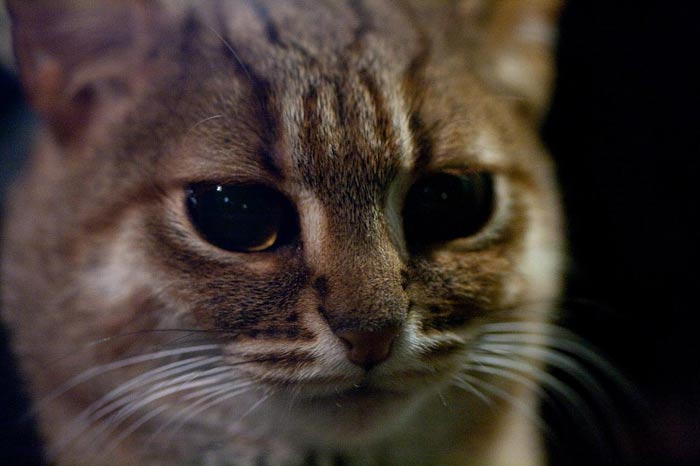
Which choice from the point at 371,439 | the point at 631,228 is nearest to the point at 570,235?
the point at 631,228

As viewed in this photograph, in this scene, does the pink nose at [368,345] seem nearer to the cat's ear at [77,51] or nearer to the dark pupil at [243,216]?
the dark pupil at [243,216]

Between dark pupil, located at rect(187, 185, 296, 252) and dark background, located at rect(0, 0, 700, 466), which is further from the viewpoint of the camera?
dark background, located at rect(0, 0, 700, 466)

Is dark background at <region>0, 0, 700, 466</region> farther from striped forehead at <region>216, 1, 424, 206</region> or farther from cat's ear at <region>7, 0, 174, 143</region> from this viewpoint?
cat's ear at <region>7, 0, 174, 143</region>

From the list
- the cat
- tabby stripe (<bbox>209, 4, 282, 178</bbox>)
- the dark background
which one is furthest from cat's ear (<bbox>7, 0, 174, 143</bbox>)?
the dark background

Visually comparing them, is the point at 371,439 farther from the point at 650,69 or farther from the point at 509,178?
the point at 650,69

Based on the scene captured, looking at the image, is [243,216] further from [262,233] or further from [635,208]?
[635,208]
